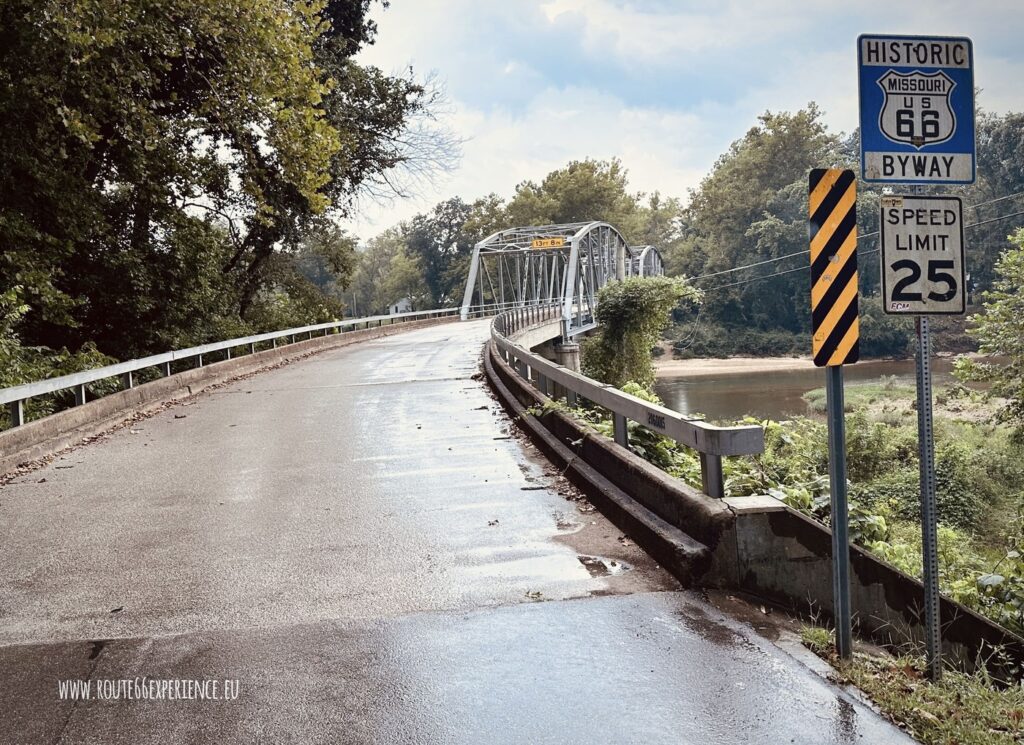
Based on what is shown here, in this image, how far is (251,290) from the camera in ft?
98.9

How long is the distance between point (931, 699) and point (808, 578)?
1.31 metres

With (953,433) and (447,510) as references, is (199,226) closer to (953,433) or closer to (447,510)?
(447,510)

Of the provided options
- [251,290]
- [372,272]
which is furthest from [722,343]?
[251,290]

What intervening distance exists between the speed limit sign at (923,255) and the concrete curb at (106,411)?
28.7 ft

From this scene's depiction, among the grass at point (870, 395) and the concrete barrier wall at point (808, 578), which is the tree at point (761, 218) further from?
the concrete barrier wall at point (808, 578)

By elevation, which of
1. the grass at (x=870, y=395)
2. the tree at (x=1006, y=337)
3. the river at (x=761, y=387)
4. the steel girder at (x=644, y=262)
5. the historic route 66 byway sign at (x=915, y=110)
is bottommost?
the river at (x=761, y=387)

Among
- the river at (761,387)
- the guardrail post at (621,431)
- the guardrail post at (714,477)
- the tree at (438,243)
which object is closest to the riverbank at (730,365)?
the river at (761,387)

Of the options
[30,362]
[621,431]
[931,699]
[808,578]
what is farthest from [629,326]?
[931,699]

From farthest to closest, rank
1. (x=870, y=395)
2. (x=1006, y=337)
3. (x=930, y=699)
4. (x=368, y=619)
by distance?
(x=870, y=395)
(x=1006, y=337)
(x=368, y=619)
(x=930, y=699)

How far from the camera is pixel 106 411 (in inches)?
494

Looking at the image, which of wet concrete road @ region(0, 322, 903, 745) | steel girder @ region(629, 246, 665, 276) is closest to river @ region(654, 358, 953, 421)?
steel girder @ region(629, 246, 665, 276)

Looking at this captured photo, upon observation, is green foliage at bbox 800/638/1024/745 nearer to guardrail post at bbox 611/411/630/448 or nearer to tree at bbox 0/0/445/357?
guardrail post at bbox 611/411/630/448

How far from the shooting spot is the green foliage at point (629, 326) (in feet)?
125

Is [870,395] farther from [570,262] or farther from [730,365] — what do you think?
[730,365]
